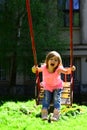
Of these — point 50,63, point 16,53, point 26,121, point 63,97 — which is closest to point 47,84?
point 50,63

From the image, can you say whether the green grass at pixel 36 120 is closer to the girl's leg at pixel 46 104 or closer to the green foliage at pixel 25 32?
the girl's leg at pixel 46 104


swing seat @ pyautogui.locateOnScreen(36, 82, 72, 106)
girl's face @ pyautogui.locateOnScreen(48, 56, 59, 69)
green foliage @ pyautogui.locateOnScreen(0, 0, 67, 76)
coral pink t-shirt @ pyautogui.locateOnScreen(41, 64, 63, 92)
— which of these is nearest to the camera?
girl's face @ pyautogui.locateOnScreen(48, 56, 59, 69)

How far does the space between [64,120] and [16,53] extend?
10744 mm

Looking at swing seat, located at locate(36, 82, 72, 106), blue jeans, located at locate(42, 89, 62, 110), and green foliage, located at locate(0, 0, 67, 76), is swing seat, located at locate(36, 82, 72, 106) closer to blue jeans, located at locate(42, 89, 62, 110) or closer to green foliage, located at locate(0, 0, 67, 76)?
blue jeans, located at locate(42, 89, 62, 110)

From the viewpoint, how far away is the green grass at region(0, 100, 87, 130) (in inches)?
355

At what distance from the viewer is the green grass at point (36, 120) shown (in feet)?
29.6

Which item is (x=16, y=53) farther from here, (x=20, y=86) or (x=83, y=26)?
(x=83, y=26)

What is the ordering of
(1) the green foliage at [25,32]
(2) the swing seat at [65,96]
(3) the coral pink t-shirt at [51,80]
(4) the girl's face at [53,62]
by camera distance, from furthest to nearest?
(1) the green foliage at [25,32]
(2) the swing seat at [65,96]
(3) the coral pink t-shirt at [51,80]
(4) the girl's face at [53,62]

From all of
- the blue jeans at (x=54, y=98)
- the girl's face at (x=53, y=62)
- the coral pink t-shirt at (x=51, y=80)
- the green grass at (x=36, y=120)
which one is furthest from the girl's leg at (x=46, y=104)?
the girl's face at (x=53, y=62)

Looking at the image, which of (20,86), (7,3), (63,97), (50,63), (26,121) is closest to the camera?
(50,63)

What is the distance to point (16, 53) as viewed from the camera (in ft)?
68.1

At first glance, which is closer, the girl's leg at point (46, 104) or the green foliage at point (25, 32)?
the girl's leg at point (46, 104)

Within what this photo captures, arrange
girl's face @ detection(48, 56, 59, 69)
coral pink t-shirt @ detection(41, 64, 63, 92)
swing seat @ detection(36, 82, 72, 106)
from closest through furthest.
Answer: girl's face @ detection(48, 56, 59, 69) < coral pink t-shirt @ detection(41, 64, 63, 92) < swing seat @ detection(36, 82, 72, 106)

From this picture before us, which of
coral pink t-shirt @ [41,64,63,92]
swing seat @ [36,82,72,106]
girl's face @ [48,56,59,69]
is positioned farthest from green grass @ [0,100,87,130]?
girl's face @ [48,56,59,69]
